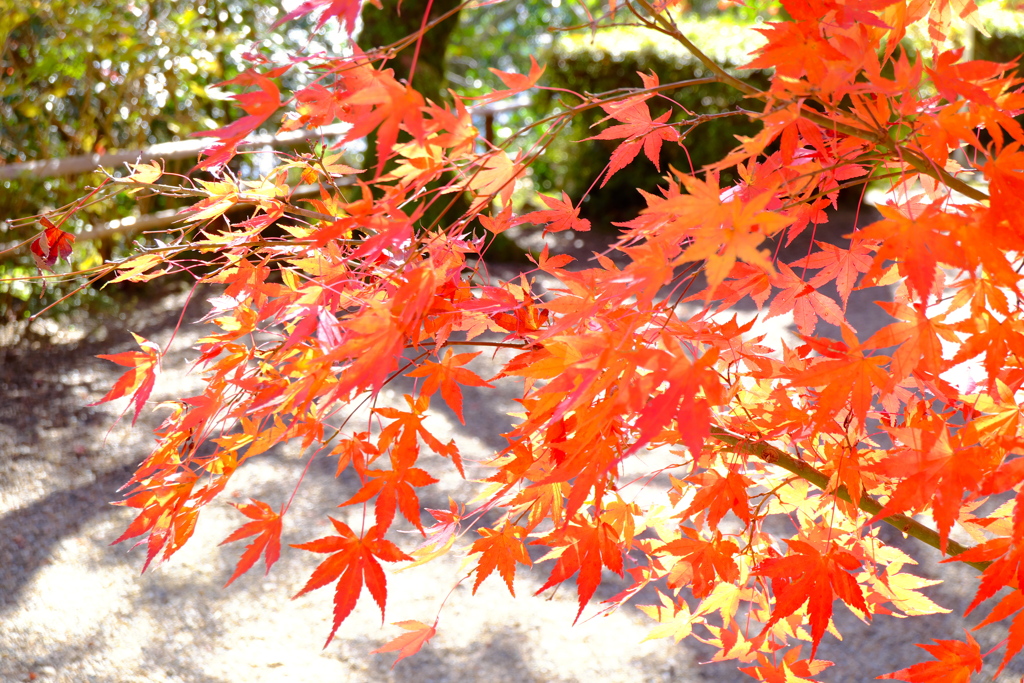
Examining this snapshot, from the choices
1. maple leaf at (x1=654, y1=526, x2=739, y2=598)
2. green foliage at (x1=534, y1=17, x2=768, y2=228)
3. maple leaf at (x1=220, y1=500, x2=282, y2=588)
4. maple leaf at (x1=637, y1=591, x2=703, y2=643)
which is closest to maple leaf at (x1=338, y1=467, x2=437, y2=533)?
maple leaf at (x1=220, y1=500, x2=282, y2=588)

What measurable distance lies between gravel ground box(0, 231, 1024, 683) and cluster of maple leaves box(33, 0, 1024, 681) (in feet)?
3.11

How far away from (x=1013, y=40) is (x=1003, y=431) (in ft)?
22.7

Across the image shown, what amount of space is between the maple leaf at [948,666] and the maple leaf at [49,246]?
1.19 meters

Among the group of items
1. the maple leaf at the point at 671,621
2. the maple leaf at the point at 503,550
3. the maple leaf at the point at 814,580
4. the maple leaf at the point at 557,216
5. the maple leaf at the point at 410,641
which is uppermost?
the maple leaf at the point at 557,216

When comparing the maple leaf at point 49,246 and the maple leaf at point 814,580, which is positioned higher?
the maple leaf at point 49,246

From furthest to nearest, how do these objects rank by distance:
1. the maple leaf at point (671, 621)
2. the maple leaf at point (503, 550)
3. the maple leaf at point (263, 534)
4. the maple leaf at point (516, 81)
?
the maple leaf at point (671, 621) < the maple leaf at point (503, 550) < the maple leaf at point (263, 534) < the maple leaf at point (516, 81)

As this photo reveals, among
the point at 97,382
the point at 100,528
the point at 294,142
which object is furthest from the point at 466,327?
the point at 294,142

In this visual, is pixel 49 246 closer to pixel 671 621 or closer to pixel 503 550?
pixel 503 550

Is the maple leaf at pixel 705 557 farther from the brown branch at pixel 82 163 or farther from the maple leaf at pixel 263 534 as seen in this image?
the brown branch at pixel 82 163

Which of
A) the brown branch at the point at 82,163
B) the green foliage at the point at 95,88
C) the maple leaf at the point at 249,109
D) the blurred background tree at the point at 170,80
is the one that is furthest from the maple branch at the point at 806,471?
the green foliage at the point at 95,88

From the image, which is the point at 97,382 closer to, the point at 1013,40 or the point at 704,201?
the point at 704,201

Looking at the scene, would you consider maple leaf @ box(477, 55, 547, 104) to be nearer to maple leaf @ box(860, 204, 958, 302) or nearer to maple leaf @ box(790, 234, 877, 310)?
maple leaf @ box(860, 204, 958, 302)

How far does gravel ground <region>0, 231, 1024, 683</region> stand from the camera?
203 cm

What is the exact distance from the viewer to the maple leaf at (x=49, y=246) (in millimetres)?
1006
